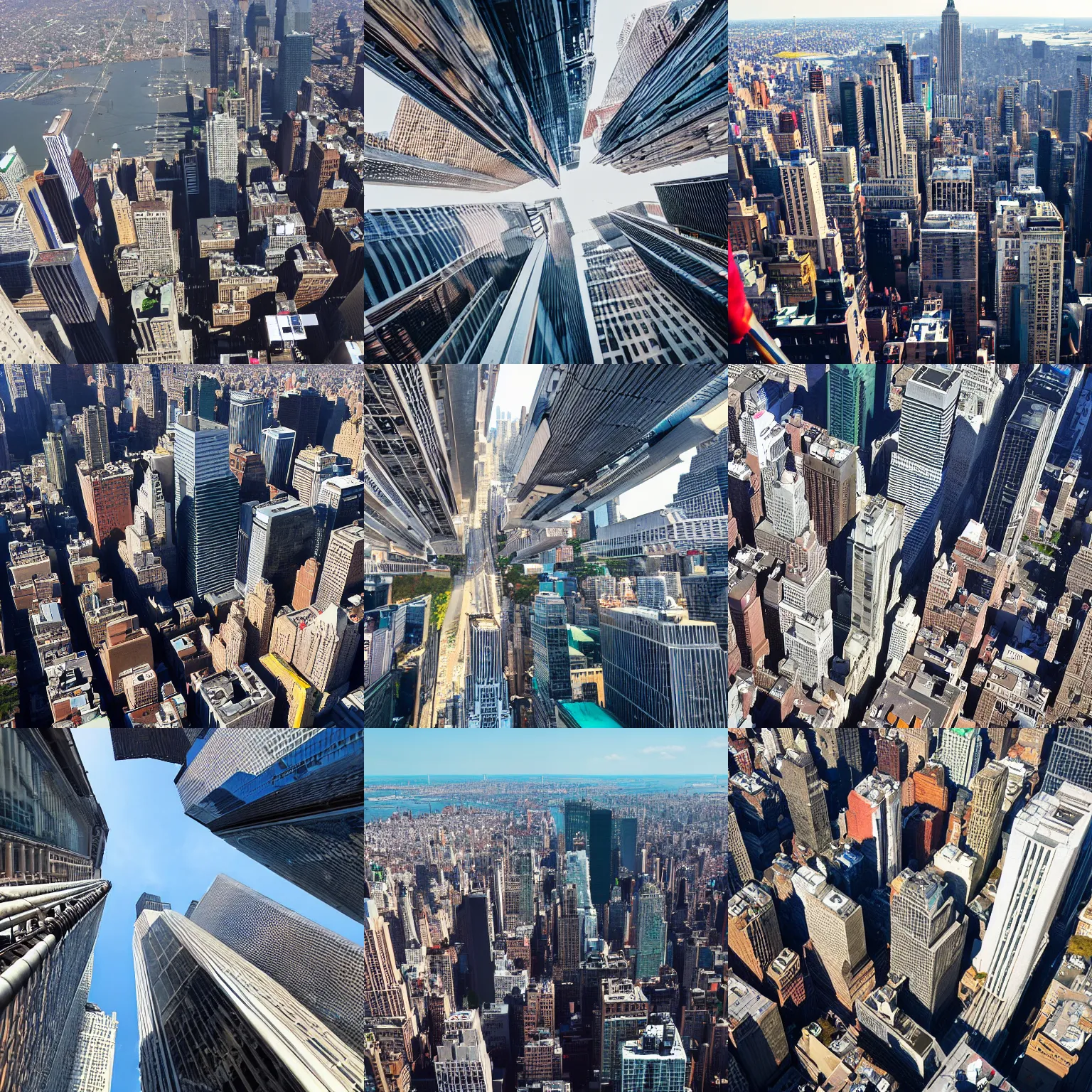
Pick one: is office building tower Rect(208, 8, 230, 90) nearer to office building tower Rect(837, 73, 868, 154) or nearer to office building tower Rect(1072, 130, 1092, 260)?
office building tower Rect(837, 73, 868, 154)

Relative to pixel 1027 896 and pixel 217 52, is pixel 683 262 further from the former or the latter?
pixel 1027 896

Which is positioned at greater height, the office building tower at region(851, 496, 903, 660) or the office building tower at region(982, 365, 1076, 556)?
the office building tower at region(982, 365, 1076, 556)

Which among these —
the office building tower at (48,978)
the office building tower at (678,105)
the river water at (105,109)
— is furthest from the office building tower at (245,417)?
the office building tower at (678,105)

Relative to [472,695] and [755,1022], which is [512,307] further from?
[755,1022]

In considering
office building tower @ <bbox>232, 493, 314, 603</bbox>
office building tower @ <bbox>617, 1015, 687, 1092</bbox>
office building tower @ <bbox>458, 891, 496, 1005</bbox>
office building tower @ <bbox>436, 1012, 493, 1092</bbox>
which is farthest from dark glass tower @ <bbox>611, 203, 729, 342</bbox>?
office building tower @ <bbox>436, 1012, 493, 1092</bbox>

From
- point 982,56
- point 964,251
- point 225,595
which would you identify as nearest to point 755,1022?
point 225,595
